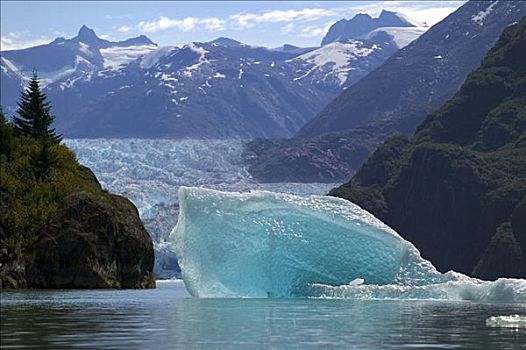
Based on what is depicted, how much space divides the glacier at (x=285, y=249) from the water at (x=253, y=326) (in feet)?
22.3

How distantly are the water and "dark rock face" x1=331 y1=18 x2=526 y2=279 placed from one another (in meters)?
73.3

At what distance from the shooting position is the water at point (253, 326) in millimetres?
27031

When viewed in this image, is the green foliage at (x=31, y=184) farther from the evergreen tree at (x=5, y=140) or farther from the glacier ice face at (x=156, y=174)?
the glacier ice face at (x=156, y=174)

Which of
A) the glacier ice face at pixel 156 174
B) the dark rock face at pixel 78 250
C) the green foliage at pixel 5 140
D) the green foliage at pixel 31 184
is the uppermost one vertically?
the green foliage at pixel 5 140

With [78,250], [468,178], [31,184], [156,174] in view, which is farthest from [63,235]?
[156,174]

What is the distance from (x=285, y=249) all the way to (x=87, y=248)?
60.6 feet

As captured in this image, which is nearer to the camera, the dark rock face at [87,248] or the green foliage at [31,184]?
the dark rock face at [87,248]

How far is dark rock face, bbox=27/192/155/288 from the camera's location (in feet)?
226

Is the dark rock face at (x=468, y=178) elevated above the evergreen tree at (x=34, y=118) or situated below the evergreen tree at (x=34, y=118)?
below

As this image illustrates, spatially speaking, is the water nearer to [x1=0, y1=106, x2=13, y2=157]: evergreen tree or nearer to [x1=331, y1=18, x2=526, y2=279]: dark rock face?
[x1=0, y1=106, x2=13, y2=157]: evergreen tree

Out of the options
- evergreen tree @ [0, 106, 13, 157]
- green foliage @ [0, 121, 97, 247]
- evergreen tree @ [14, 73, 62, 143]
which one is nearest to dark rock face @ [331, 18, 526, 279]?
evergreen tree @ [14, 73, 62, 143]

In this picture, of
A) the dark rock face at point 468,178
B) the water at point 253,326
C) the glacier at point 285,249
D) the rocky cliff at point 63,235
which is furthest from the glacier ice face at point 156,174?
the water at point 253,326

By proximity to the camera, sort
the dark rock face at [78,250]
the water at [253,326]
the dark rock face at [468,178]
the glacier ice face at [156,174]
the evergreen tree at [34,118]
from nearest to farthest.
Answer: the water at [253,326] → the dark rock face at [78,250] → the evergreen tree at [34,118] → the dark rock face at [468,178] → the glacier ice face at [156,174]

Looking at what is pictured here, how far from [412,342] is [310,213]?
27.3m
